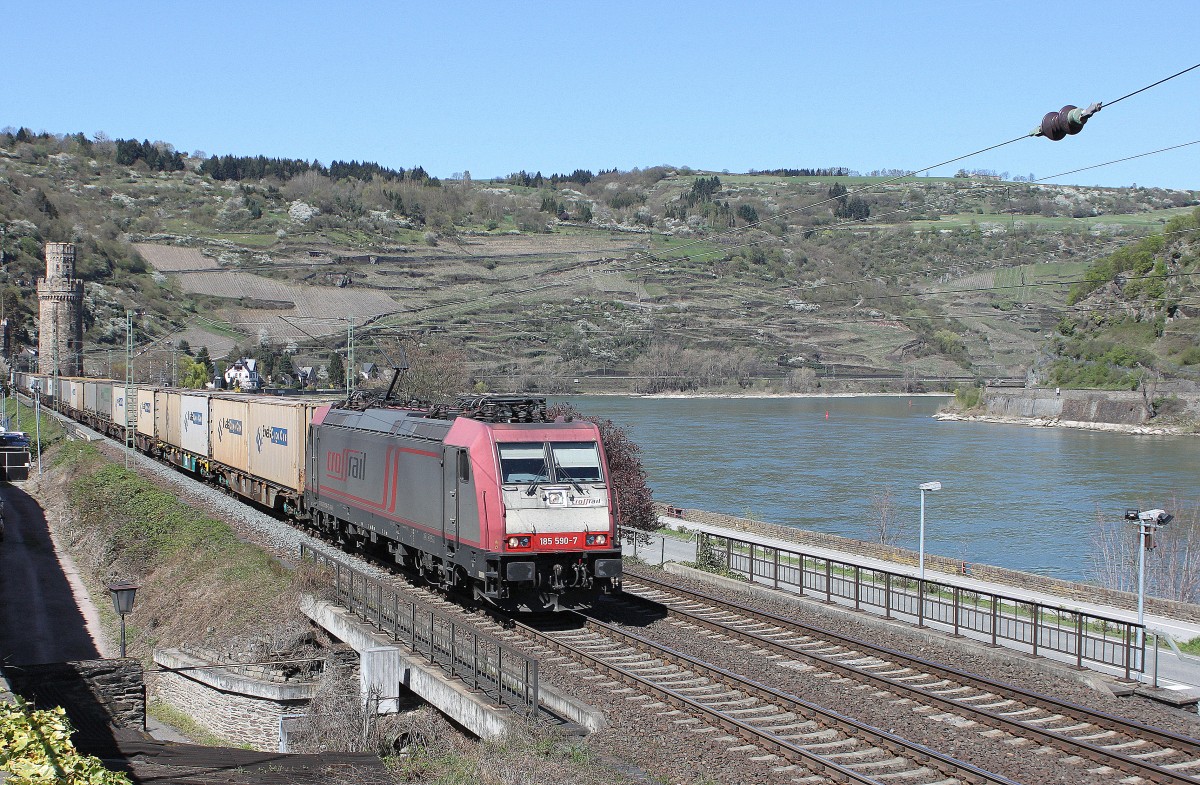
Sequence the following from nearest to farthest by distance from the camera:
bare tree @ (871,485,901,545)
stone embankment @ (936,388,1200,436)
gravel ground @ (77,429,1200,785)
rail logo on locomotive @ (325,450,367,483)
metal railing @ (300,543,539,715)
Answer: gravel ground @ (77,429,1200,785), metal railing @ (300,543,539,715), rail logo on locomotive @ (325,450,367,483), bare tree @ (871,485,901,545), stone embankment @ (936,388,1200,436)

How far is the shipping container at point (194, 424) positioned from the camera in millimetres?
39656

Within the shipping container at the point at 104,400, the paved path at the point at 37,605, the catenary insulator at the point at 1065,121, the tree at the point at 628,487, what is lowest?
the paved path at the point at 37,605

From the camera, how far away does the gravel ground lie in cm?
1117

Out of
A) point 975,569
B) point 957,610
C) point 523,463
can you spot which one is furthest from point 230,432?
point 957,610

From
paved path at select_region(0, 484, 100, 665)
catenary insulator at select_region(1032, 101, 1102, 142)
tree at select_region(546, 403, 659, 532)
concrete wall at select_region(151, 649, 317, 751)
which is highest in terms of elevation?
catenary insulator at select_region(1032, 101, 1102, 142)

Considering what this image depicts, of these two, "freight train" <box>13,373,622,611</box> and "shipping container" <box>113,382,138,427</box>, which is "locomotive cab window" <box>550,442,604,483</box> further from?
"shipping container" <box>113,382,138,427</box>

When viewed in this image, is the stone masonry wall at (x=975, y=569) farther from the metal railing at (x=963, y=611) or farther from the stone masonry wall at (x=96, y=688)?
the stone masonry wall at (x=96, y=688)

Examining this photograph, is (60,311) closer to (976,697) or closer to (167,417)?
(167,417)

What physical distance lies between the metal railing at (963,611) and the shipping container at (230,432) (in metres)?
15.6

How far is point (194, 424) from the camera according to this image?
41625 mm

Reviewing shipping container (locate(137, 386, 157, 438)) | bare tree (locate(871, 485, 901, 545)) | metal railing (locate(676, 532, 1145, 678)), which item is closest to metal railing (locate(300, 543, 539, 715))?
metal railing (locate(676, 532, 1145, 678))

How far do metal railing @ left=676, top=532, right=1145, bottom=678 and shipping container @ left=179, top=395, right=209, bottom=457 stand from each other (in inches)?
831

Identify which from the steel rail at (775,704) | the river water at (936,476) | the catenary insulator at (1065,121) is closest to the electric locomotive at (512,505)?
the steel rail at (775,704)

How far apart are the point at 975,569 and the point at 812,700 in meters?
20.1
